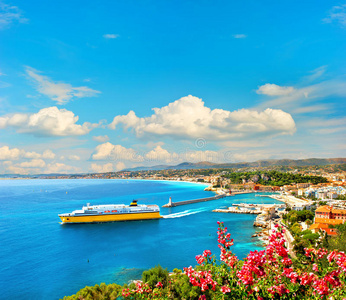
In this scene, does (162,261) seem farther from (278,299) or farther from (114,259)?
(278,299)

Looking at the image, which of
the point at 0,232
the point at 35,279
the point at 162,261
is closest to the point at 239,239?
the point at 162,261

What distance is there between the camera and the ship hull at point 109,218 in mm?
27872

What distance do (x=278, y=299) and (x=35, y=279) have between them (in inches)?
605

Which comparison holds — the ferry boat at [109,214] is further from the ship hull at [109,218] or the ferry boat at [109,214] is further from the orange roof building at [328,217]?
the orange roof building at [328,217]

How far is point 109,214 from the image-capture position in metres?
29.0

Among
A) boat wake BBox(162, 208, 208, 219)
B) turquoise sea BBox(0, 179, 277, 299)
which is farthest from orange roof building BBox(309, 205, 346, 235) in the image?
boat wake BBox(162, 208, 208, 219)

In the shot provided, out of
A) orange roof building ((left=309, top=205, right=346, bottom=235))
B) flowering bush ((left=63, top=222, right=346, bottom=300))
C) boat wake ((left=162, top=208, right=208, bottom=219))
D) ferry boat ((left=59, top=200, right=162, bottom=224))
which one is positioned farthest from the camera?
boat wake ((left=162, top=208, right=208, bottom=219))

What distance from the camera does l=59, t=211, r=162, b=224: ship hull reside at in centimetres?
2787

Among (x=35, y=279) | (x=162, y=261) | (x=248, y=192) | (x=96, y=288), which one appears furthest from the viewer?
(x=248, y=192)

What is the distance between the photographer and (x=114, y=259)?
1680 centimetres

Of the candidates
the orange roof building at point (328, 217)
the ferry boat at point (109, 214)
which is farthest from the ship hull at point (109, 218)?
the orange roof building at point (328, 217)

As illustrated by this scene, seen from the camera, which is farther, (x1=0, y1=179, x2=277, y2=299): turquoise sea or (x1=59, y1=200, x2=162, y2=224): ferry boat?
(x1=59, y1=200, x2=162, y2=224): ferry boat

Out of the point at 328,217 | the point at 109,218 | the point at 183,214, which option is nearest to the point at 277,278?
the point at 328,217

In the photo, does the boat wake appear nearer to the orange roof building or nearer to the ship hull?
the ship hull
